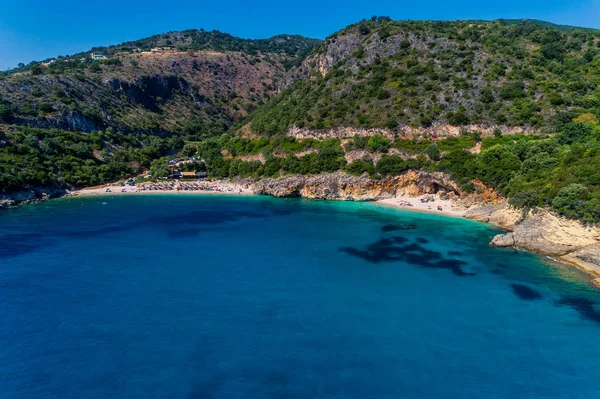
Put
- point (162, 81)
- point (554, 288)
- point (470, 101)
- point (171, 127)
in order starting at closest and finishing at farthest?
point (554, 288)
point (470, 101)
point (171, 127)
point (162, 81)

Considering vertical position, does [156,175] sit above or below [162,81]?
below

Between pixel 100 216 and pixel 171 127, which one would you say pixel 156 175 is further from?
pixel 171 127

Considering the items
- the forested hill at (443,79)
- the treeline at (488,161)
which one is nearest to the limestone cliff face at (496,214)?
the treeline at (488,161)

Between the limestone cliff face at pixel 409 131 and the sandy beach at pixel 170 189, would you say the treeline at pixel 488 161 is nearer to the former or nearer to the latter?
the limestone cliff face at pixel 409 131

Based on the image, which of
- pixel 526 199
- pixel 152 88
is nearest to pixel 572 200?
pixel 526 199

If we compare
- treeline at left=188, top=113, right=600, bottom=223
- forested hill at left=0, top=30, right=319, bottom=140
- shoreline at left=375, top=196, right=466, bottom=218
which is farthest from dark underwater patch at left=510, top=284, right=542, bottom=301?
forested hill at left=0, top=30, right=319, bottom=140

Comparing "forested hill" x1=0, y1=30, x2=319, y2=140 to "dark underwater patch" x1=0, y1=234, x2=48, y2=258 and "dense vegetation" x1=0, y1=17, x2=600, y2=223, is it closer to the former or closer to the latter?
"dense vegetation" x1=0, y1=17, x2=600, y2=223

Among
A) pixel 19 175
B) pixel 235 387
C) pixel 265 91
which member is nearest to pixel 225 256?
pixel 235 387

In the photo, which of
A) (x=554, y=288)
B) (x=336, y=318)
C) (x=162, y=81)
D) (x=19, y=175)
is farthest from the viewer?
(x=162, y=81)
